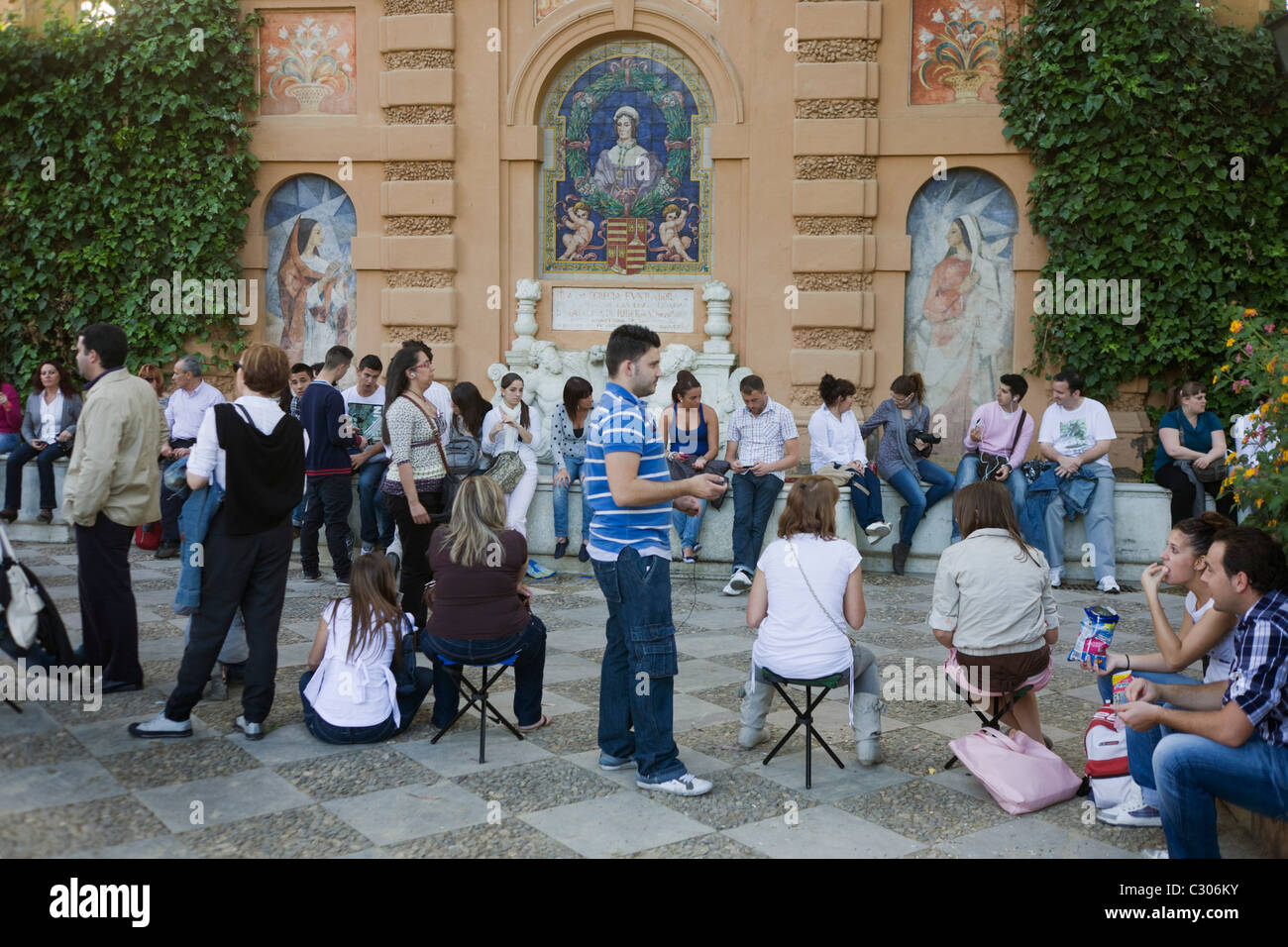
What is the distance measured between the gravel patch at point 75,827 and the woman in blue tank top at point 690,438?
6.36m

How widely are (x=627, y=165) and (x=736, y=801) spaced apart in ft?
34.1

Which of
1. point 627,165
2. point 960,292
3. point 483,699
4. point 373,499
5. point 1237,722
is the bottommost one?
point 483,699

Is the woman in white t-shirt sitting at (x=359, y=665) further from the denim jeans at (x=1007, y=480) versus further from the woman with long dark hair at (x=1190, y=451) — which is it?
the woman with long dark hair at (x=1190, y=451)

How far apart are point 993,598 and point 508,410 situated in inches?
248

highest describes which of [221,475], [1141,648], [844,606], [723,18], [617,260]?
[723,18]

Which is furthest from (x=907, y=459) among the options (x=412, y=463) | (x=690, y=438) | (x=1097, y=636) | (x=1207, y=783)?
(x=1207, y=783)

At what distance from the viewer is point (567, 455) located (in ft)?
37.1

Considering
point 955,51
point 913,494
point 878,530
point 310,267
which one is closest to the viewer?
point 878,530

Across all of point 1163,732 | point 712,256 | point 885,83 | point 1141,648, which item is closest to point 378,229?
point 712,256

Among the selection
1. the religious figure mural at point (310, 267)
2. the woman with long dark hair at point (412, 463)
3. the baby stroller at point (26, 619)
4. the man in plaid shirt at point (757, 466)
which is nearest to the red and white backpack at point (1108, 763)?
the woman with long dark hair at point (412, 463)

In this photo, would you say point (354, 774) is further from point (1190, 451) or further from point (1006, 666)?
point (1190, 451)

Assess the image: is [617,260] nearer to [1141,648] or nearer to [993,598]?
[1141,648]

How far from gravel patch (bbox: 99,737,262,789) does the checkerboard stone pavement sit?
0.01 m

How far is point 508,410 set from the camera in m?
11.0
